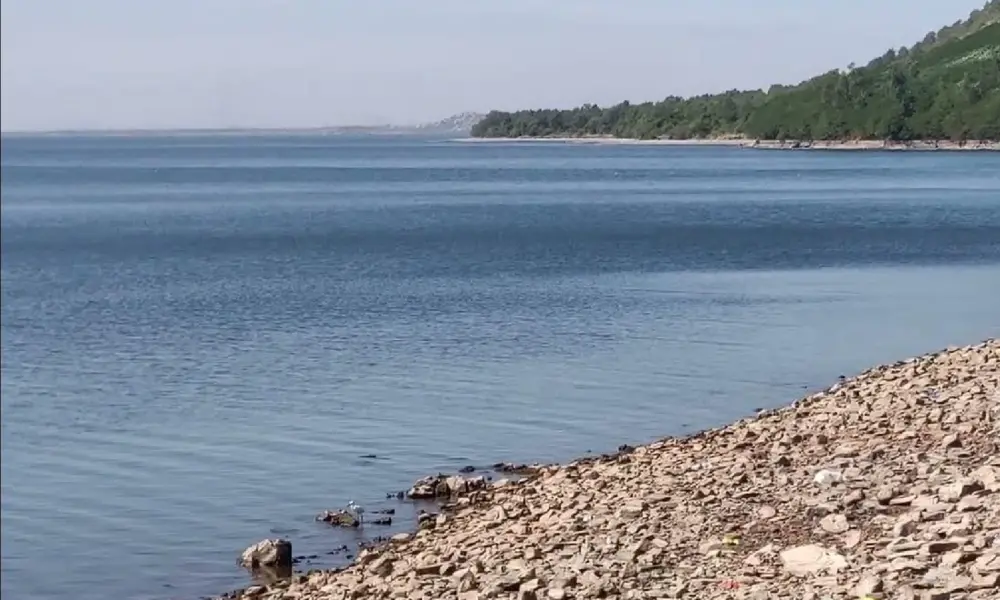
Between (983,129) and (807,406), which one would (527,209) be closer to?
(807,406)

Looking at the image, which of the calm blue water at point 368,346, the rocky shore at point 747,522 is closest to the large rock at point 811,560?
the rocky shore at point 747,522

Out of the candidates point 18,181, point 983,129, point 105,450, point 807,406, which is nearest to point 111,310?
point 105,450

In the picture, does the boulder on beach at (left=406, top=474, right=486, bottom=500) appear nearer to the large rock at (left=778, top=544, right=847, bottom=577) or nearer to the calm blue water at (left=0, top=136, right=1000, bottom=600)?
the calm blue water at (left=0, top=136, right=1000, bottom=600)

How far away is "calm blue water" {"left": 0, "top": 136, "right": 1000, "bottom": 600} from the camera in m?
16.9

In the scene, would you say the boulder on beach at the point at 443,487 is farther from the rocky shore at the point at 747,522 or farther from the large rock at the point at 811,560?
the large rock at the point at 811,560

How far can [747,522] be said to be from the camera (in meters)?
13.4

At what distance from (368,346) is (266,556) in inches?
662

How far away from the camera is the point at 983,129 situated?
632 feet

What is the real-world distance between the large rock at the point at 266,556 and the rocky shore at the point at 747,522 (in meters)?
0.61

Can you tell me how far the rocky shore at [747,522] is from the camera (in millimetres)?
11102

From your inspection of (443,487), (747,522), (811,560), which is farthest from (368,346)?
(811,560)

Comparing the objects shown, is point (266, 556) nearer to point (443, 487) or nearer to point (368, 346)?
point (443, 487)

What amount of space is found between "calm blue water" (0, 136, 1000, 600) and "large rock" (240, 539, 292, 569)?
183 millimetres

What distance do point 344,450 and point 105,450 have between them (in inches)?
125
